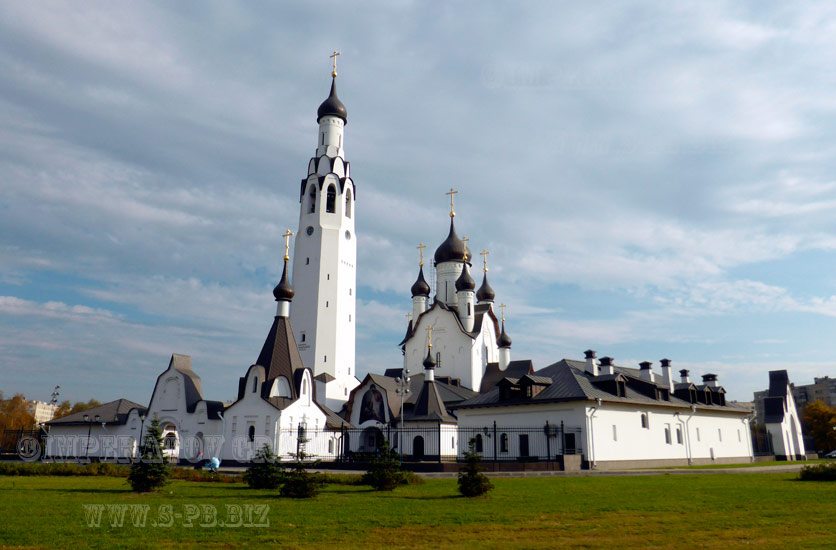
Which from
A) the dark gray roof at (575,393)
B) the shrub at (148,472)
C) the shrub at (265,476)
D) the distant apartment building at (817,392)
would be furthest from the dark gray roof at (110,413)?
the distant apartment building at (817,392)

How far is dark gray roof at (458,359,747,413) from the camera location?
2778 cm

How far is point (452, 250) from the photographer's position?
169 feet

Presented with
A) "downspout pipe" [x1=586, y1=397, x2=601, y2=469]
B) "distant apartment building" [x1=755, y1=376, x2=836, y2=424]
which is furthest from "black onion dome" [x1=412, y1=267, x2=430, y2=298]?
"distant apartment building" [x1=755, y1=376, x2=836, y2=424]

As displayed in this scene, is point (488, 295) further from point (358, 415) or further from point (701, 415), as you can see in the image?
point (701, 415)

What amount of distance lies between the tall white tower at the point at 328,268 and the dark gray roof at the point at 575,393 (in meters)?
14.7

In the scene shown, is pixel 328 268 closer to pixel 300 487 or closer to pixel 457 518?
pixel 300 487

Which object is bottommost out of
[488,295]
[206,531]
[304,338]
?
[206,531]

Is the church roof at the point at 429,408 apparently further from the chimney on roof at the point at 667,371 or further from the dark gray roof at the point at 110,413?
the dark gray roof at the point at 110,413

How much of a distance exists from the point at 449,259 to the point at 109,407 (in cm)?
2678

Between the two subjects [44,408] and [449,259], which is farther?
[44,408]

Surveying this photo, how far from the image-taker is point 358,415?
1563 inches

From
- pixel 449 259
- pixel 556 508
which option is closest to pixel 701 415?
pixel 449 259

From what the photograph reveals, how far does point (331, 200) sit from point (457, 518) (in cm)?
3851

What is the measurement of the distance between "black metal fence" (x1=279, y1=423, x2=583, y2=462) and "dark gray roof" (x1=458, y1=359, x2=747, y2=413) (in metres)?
1.21
